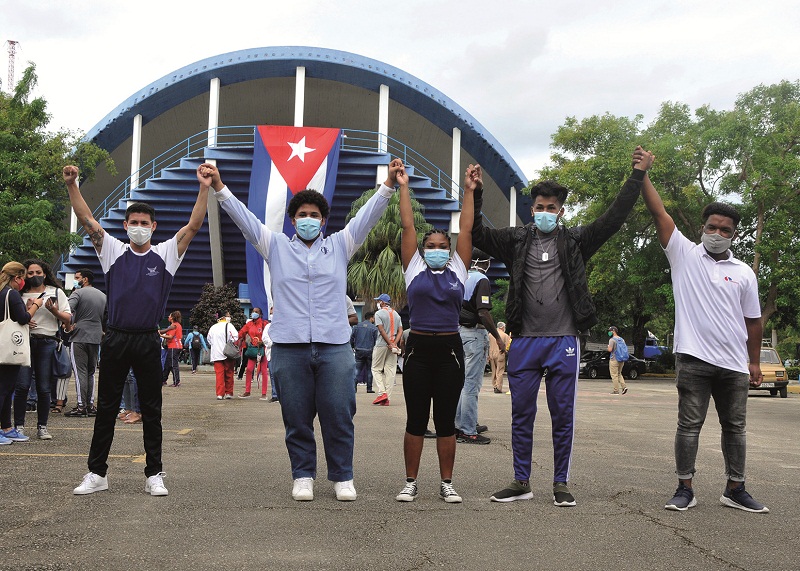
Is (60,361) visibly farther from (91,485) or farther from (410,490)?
(410,490)

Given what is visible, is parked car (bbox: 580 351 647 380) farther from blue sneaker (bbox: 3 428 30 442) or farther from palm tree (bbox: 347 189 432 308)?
blue sneaker (bbox: 3 428 30 442)

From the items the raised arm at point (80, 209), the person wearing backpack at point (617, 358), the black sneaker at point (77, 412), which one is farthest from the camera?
the person wearing backpack at point (617, 358)

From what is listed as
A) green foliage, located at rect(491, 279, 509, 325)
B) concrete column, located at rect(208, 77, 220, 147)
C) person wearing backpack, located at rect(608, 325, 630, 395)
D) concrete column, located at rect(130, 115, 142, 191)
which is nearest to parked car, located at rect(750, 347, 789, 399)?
person wearing backpack, located at rect(608, 325, 630, 395)

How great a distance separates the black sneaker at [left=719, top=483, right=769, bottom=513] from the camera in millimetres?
5336

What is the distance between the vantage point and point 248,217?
224 inches

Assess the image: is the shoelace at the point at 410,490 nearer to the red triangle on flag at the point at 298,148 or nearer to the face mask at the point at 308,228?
the face mask at the point at 308,228

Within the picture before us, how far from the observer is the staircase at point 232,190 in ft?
118

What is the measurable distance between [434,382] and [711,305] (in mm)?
1835

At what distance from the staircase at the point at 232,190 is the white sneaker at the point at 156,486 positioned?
99.5 ft

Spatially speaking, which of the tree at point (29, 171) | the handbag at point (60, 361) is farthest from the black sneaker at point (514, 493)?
the tree at point (29, 171)

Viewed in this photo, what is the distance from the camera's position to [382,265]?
32.1 meters

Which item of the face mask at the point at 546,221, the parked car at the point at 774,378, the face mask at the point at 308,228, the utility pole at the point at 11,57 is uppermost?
the utility pole at the point at 11,57

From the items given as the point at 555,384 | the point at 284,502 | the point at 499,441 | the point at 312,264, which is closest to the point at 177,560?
the point at 284,502

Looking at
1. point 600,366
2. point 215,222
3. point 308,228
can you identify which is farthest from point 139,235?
point 215,222
